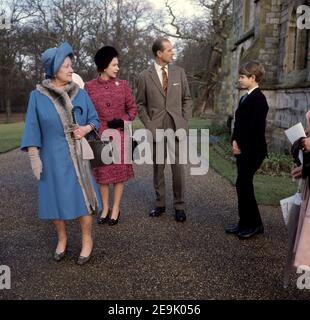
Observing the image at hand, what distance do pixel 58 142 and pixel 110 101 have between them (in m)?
1.34

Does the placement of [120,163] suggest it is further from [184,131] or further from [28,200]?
[28,200]

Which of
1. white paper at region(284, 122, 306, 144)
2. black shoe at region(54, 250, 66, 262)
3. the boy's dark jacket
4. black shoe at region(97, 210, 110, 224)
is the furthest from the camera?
black shoe at region(97, 210, 110, 224)

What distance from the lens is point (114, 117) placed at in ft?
16.6

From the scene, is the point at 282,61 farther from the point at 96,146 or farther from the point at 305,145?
the point at 305,145

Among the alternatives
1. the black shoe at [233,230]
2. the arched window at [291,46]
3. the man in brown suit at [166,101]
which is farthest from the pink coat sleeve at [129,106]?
the arched window at [291,46]

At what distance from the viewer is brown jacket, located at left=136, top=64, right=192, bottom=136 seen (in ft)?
17.6

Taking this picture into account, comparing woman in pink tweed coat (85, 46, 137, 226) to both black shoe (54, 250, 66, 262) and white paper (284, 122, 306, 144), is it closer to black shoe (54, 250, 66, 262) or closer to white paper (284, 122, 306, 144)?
black shoe (54, 250, 66, 262)

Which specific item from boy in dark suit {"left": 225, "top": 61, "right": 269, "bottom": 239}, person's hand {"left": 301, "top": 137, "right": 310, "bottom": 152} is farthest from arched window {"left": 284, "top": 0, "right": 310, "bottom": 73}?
person's hand {"left": 301, "top": 137, "right": 310, "bottom": 152}

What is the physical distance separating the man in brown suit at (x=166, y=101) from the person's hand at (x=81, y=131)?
Result: 1495mm

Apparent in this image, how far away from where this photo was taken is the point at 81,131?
390 cm

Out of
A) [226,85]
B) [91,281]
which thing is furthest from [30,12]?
[91,281]

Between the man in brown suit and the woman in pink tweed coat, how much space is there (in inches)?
13.0

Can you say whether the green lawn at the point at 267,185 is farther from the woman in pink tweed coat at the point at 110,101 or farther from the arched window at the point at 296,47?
the arched window at the point at 296,47
